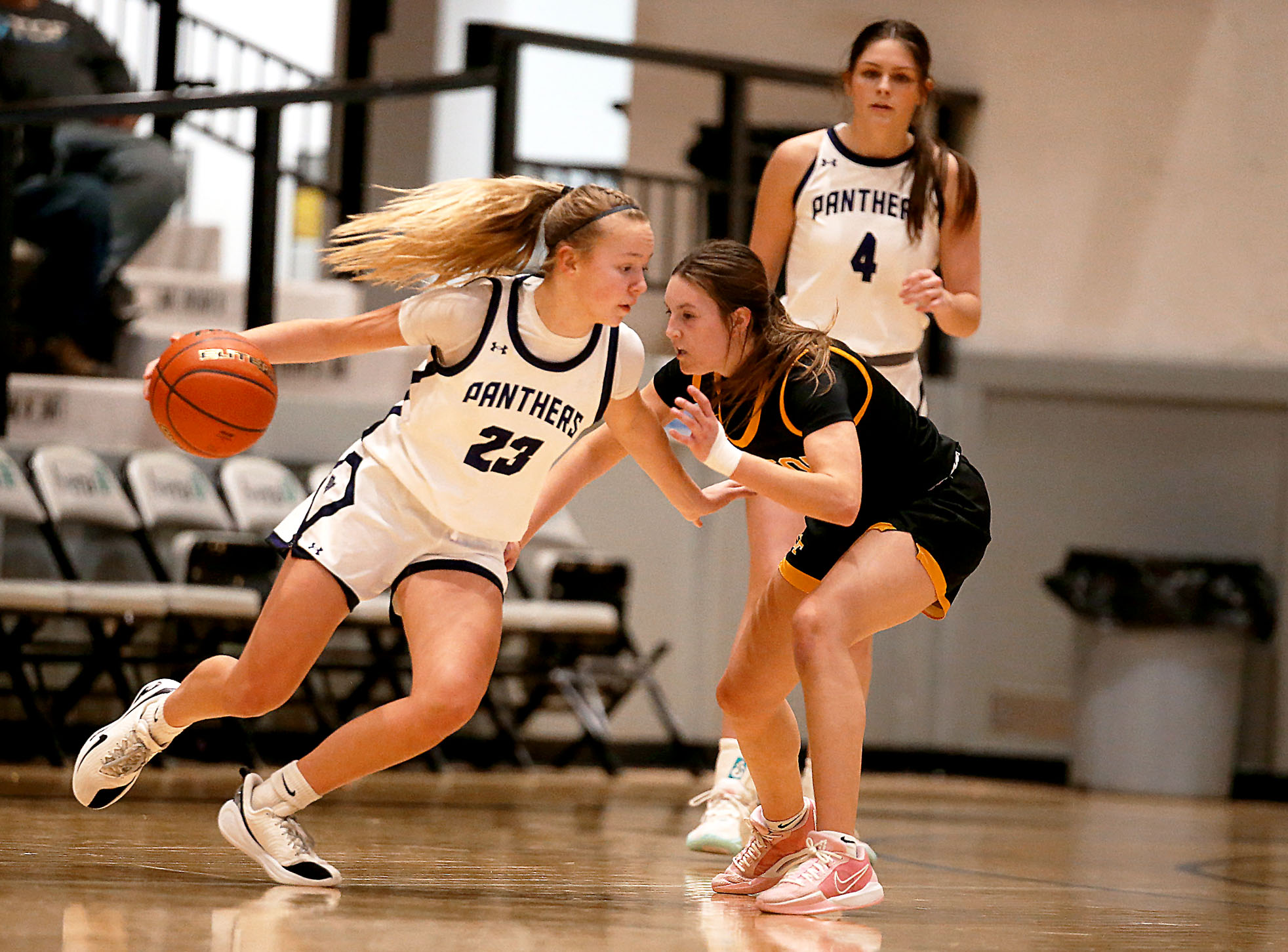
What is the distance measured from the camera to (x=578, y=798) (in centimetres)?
586

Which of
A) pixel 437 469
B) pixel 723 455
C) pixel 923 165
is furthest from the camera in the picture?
pixel 923 165

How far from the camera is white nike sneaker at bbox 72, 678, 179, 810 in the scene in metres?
3.40

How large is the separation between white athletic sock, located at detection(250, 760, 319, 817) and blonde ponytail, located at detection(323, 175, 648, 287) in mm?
1007

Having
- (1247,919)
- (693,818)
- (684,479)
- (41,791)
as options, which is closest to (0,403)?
(41,791)

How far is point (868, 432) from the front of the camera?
3465mm

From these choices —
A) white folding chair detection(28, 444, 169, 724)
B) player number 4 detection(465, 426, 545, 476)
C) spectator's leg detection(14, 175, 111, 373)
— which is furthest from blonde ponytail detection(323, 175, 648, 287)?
spectator's leg detection(14, 175, 111, 373)

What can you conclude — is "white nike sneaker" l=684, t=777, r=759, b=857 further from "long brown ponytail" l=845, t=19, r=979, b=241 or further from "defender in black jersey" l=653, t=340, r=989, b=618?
"long brown ponytail" l=845, t=19, r=979, b=241

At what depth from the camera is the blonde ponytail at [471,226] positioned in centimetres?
338

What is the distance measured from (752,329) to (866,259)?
0.93m

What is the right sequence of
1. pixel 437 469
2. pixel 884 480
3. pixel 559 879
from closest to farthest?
pixel 437 469
pixel 884 480
pixel 559 879

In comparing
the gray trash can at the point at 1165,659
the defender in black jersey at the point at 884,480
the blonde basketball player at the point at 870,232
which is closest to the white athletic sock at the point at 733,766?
Answer: the blonde basketball player at the point at 870,232

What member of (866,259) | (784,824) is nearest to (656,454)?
(784,824)

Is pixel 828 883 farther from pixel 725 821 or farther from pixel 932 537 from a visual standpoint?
pixel 725 821

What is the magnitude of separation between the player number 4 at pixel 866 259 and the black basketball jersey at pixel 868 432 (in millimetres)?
747
